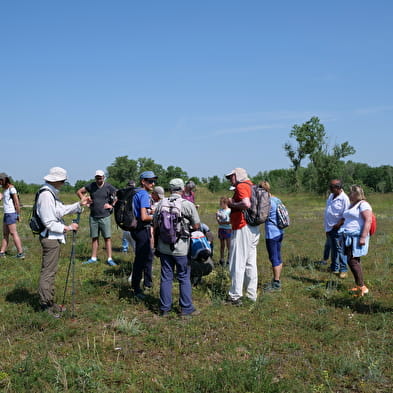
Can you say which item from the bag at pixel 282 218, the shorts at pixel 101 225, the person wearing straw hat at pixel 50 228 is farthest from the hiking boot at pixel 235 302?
the shorts at pixel 101 225

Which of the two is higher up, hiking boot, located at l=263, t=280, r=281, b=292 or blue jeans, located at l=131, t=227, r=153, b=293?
blue jeans, located at l=131, t=227, r=153, b=293

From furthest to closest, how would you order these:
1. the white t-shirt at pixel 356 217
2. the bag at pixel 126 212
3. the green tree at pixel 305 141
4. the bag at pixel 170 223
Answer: the green tree at pixel 305 141 < the white t-shirt at pixel 356 217 < the bag at pixel 126 212 < the bag at pixel 170 223

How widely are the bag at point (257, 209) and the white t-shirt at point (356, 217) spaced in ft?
5.42

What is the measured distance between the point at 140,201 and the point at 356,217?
385 centimetres

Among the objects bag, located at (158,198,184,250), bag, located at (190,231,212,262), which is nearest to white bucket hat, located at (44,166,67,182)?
bag, located at (158,198,184,250)

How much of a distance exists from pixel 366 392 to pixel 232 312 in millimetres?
2324

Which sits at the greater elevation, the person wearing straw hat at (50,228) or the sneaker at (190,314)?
the person wearing straw hat at (50,228)

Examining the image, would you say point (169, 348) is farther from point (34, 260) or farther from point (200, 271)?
point (34, 260)

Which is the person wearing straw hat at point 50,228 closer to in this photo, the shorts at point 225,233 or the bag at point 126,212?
the bag at point 126,212

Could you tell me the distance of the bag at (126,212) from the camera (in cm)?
621

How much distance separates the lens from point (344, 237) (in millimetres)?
6523

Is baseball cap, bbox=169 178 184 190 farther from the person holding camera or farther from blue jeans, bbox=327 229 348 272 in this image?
blue jeans, bbox=327 229 348 272

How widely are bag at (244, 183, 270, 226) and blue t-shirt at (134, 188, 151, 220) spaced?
1688 millimetres

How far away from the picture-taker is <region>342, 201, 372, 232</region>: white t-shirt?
21.0ft
